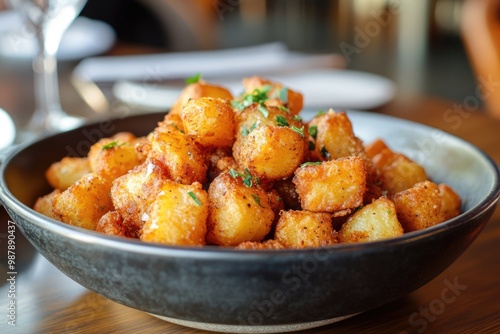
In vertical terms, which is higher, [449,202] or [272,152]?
[272,152]

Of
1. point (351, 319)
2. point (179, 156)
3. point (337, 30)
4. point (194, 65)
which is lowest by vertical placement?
point (337, 30)

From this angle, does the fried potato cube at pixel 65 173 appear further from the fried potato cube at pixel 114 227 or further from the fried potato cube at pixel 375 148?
the fried potato cube at pixel 375 148

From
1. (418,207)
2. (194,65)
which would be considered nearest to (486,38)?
(194,65)

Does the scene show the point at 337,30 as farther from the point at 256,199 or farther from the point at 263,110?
the point at 256,199

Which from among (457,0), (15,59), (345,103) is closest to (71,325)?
(345,103)

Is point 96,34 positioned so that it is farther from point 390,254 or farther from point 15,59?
point 390,254

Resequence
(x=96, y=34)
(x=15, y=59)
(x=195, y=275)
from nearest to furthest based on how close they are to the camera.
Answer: (x=195, y=275)
(x=15, y=59)
(x=96, y=34)

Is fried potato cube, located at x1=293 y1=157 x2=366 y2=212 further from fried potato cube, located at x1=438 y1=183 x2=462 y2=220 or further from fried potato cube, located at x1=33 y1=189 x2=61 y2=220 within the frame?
fried potato cube, located at x1=33 y1=189 x2=61 y2=220
